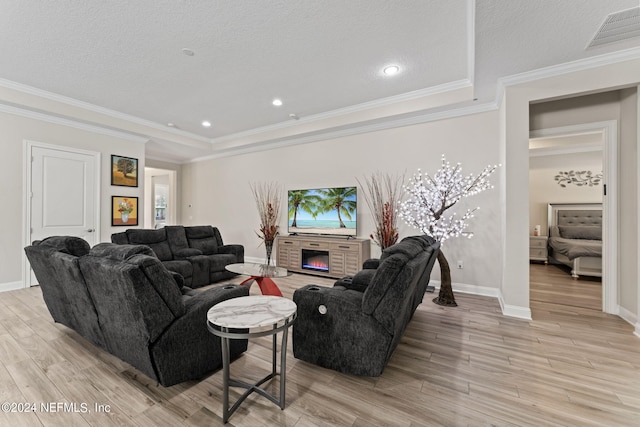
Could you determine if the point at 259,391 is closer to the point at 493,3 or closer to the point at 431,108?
the point at 493,3

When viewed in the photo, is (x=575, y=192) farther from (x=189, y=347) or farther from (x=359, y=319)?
(x=189, y=347)

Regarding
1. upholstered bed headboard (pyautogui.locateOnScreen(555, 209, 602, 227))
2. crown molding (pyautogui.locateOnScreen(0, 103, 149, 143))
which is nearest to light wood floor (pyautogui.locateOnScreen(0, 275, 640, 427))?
crown molding (pyautogui.locateOnScreen(0, 103, 149, 143))

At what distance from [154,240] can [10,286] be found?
2.08 m

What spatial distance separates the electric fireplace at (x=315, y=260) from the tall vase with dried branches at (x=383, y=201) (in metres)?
0.94

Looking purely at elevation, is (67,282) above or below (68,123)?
below

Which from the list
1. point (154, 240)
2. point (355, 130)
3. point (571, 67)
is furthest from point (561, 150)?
point (154, 240)

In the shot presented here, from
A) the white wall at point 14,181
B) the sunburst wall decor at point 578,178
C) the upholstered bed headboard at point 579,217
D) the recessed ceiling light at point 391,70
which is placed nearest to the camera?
the recessed ceiling light at point 391,70

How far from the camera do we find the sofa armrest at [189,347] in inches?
68.4

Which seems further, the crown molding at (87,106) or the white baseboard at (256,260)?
the white baseboard at (256,260)

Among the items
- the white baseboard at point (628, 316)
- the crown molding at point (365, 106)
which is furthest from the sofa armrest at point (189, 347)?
the white baseboard at point (628, 316)

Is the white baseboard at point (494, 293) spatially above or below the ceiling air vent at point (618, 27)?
below

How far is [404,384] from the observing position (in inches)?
73.6

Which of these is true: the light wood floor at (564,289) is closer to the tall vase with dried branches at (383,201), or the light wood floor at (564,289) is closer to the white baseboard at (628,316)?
the white baseboard at (628,316)

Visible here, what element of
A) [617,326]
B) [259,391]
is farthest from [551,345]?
[259,391]
